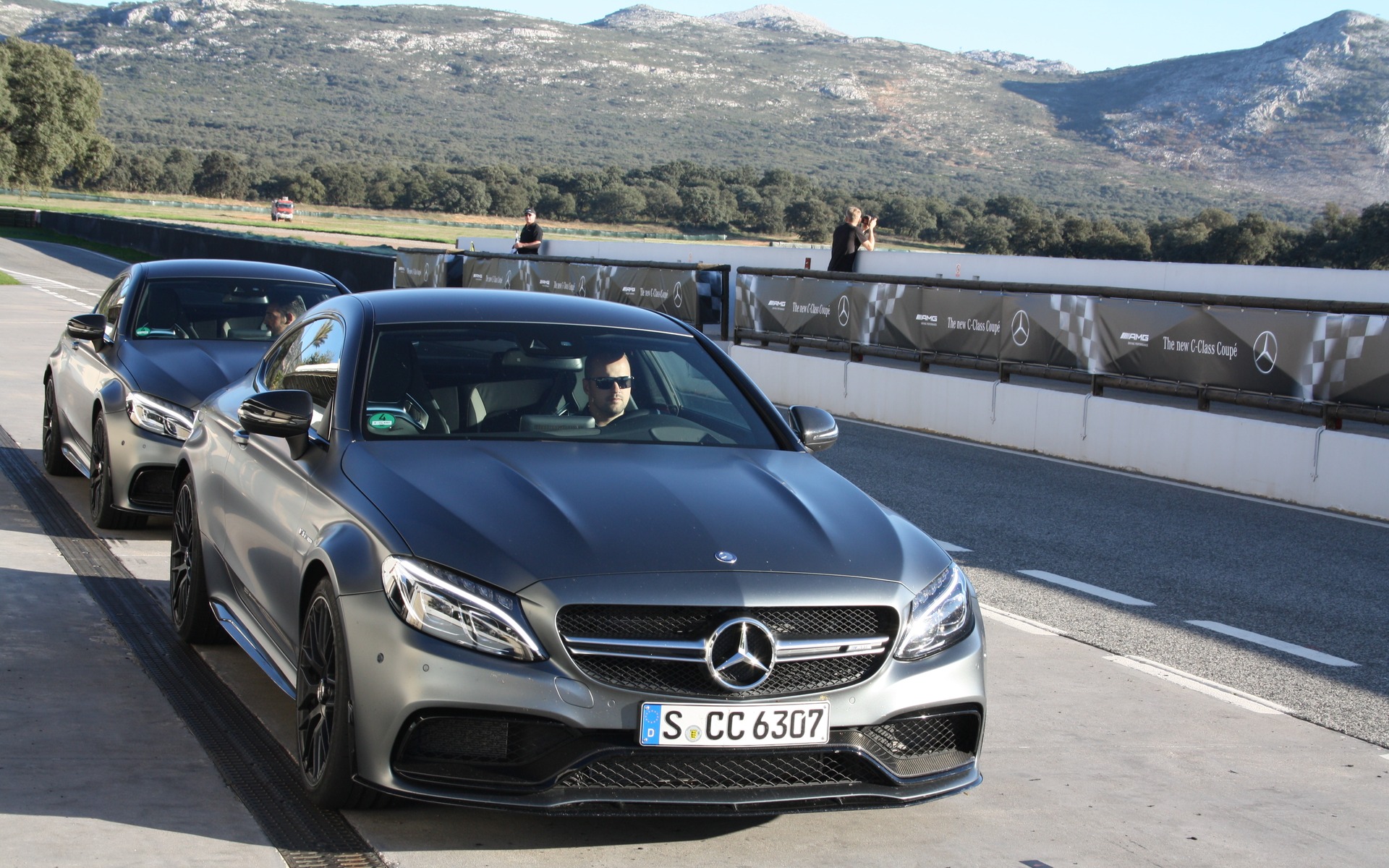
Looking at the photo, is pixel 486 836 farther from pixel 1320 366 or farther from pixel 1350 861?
pixel 1320 366

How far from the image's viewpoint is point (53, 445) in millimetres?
10547

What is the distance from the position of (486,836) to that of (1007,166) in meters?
188

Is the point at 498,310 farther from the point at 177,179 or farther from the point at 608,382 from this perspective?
the point at 177,179

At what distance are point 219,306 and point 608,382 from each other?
5178 mm

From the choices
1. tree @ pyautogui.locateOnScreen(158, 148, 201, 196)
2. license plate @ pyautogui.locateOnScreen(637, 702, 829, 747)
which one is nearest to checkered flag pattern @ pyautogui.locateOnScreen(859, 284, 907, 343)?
license plate @ pyautogui.locateOnScreen(637, 702, 829, 747)

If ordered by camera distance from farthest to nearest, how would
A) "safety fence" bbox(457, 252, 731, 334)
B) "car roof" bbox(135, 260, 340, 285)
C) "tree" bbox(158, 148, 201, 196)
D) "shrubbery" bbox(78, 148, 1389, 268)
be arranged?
"tree" bbox(158, 148, 201, 196) → "shrubbery" bbox(78, 148, 1389, 268) → "safety fence" bbox(457, 252, 731, 334) → "car roof" bbox(135, 260, 340, 285)

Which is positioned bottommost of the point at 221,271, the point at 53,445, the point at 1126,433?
the point at 1126,433

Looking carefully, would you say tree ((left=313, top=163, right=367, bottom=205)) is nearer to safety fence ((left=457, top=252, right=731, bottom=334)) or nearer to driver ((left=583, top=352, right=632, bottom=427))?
safety fence ((left=457, top=252, right=731, bottom=334))

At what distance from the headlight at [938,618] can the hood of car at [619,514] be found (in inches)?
2.2

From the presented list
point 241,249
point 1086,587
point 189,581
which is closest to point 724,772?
point 189,581

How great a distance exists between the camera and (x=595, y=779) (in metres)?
4.05

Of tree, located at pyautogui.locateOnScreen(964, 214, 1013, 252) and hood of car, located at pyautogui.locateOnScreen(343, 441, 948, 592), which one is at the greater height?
hood of car, located at pyautogui.locateOnScreen(343, 441, 948, 592)

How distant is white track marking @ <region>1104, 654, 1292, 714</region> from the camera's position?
250 inches

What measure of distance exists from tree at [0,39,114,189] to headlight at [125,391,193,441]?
86.9 metres
